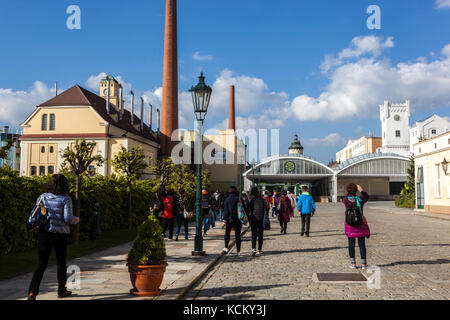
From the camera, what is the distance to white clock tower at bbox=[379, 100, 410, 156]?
3974 inches

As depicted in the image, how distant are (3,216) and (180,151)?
179 feet

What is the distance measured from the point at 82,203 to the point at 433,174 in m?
26.8

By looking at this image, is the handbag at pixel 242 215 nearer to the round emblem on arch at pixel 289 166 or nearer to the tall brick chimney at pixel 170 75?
the tall brick chimney at pixel 170 75

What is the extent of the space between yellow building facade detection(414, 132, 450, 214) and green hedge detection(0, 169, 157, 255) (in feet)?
64.0

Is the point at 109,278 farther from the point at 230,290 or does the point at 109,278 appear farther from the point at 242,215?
the point at 242,215

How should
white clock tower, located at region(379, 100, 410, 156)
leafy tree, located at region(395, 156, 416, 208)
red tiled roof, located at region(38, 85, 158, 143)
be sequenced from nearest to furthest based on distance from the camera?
leafy tree, located at region(395, 156, 416, 208), red tiled roof, located at region(38, 85, 158, 143), white clock tower, located at region(379, 100, 410, 156)

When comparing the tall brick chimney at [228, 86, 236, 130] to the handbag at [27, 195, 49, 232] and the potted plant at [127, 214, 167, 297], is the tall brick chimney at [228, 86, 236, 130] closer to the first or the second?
the potted plant at [127, 214, 167, 297]

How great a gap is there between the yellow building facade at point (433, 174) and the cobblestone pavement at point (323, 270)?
17622 mm

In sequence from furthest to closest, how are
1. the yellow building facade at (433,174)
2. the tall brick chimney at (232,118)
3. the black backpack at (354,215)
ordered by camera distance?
1. the tall brick chimney at (232,118)
2. the yellow building facade at (433,174)
3. the black backpack at (354,215)

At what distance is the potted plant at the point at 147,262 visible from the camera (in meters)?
6.25

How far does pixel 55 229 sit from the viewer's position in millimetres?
5969

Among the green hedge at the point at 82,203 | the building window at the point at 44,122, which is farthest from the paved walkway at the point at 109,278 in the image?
the building window at the point at 44,122

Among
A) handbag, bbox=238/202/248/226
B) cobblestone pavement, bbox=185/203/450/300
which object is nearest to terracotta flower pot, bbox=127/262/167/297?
cobblestone pavement, bbox=185/203/450/300
